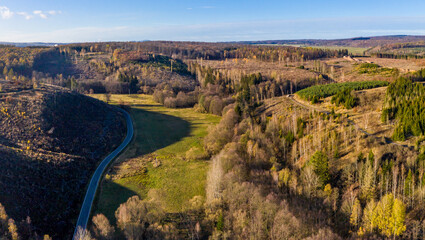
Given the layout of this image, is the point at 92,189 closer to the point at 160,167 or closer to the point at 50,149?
the point at 160,167

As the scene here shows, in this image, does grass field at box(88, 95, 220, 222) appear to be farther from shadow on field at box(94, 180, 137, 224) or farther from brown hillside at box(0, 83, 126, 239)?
brown hillside at box(0, 83, 126, 239)

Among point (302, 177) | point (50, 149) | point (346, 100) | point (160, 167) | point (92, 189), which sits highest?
point (346, 100)

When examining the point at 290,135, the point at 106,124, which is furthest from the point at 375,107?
the point at 106,124

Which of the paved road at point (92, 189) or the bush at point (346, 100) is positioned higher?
the bush at point (346, 100)

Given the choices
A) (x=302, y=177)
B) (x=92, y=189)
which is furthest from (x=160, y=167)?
(x=302, y=177)

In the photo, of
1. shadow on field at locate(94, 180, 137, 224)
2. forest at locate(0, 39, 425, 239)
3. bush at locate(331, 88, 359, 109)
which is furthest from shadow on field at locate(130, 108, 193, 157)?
bush at locate(331, 88, 359, 109)

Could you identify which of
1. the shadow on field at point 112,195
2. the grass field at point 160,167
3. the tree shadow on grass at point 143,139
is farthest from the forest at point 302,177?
the tree shadow on grass at point 143,139

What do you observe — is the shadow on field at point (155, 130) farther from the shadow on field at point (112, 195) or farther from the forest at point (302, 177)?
A: the shadow on field at point (112, 195)

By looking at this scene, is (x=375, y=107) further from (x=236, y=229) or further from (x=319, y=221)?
(x=236, y=229)
